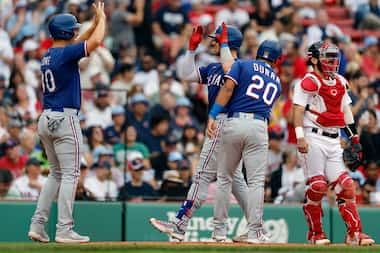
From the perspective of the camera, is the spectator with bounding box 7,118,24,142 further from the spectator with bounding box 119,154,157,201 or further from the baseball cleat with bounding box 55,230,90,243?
the baseball cleat with bounding box 55,230,90,243

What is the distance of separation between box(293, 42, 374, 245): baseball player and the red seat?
1128 cm

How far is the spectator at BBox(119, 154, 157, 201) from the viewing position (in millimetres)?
16953

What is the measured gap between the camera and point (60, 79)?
1370 cm

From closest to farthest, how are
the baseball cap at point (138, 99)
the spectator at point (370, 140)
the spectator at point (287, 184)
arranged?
1. the spectator at point (287, 184)
2. the spectator at point (370, 140)
3. the baseball cap at point (138, 99)

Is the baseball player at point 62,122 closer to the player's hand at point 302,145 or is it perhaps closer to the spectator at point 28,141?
the player's hand at point 302,145

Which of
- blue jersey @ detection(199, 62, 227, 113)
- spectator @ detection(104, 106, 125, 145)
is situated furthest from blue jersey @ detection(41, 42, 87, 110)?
spectator @ detection(104, 106, 125, 145)

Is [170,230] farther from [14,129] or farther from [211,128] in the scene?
[14,129]

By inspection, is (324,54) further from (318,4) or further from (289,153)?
(318,4)

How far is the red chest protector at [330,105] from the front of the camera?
46.5 feet

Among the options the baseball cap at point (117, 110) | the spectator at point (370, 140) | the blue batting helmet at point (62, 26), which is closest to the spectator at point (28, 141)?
the baseball cap at point (117, 110)

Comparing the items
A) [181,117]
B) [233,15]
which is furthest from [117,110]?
[233,15]

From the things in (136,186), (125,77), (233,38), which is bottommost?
(136,186)

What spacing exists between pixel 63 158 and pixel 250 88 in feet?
7.27

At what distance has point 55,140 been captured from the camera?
13.7 metres
